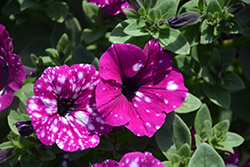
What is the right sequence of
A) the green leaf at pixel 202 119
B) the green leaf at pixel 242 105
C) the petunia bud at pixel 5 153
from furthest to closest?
the green leaf at pixel 242 105 < the green leaf at pixel 202 119 < the petunia bud at pixel 5 153

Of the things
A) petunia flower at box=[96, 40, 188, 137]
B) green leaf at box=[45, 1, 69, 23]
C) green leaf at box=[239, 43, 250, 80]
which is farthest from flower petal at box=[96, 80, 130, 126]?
green leaf at box=[239, 43, 250, 80]

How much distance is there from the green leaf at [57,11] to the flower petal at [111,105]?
531mm

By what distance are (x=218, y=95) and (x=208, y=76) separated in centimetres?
10

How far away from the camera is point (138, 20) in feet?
3.67

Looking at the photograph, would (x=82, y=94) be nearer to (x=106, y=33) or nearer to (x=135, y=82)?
(x=135, y=82)

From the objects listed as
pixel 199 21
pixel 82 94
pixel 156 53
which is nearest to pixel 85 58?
pixel 82 94

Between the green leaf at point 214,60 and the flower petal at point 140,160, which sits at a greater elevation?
the green leaf at point 214,60

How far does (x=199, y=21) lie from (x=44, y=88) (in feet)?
2.21

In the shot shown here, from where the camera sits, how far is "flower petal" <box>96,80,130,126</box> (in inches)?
37.8

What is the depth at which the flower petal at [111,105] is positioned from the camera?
0.96 metres

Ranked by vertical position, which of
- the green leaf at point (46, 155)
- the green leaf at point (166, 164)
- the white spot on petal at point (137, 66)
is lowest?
the green leaf at point (166, 164)

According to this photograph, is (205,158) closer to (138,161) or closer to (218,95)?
(138,161)

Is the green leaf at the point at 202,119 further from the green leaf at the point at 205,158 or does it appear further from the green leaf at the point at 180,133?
the green leaf at the point at 205,158

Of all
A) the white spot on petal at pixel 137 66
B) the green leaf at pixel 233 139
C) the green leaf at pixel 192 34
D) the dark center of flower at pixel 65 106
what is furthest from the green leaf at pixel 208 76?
the dark center of flower at pixel 65 106
